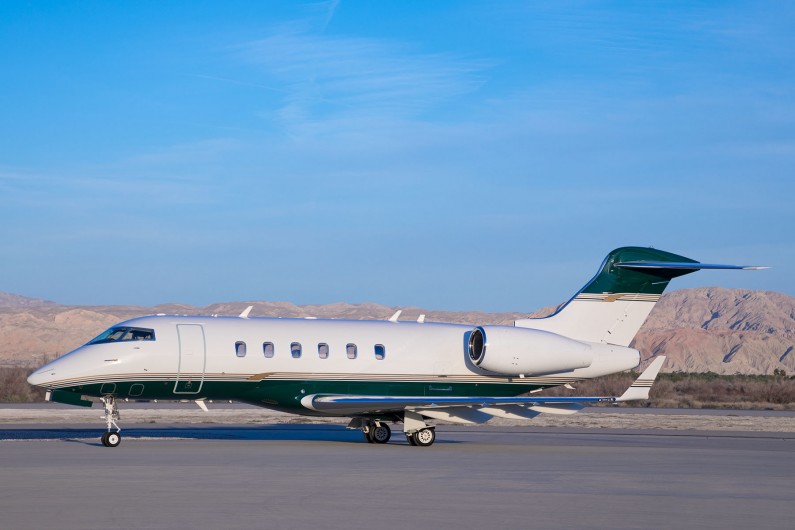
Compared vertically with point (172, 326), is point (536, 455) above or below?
below

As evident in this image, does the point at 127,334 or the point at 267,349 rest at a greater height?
the point at 127,334

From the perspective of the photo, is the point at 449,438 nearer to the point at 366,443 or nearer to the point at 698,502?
the point at 366,443

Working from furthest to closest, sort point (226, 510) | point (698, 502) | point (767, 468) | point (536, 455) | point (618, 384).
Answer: point (618, 384) < point (536, 455) < point (767, 468) < point (698, 502) < point (226, 510)

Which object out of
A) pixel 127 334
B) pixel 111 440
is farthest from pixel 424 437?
pixel 127 334

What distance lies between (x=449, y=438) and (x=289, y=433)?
14.9 feet

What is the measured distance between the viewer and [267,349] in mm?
26141

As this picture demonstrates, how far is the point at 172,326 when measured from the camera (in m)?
25.7

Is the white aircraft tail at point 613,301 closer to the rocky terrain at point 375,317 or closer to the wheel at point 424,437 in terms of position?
the wheel at point 424,437

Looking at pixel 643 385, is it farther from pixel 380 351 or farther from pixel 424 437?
pixel 380 351

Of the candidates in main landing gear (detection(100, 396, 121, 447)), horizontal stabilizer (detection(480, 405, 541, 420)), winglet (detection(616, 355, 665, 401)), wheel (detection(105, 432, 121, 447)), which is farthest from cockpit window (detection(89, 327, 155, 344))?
winglet (detection(616, 355, 665, 401))

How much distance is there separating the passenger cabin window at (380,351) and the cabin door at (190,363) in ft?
14.2

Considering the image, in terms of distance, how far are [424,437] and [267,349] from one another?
4218 millimetres

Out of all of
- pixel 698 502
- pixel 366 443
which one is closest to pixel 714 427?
pixel 366 443

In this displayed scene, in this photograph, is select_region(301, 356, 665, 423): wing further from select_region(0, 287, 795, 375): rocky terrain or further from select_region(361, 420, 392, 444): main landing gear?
select_region(0, 287, 795, 375): rocky terrain
